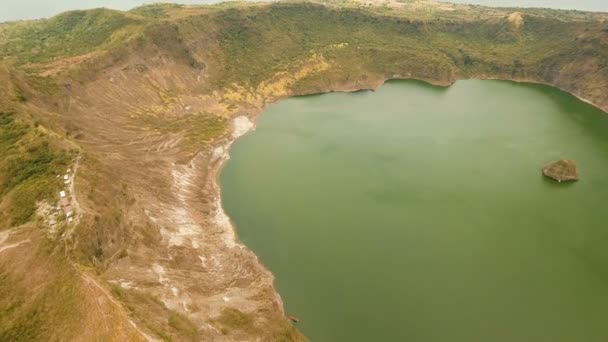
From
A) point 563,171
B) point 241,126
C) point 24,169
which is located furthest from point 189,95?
point 563,171

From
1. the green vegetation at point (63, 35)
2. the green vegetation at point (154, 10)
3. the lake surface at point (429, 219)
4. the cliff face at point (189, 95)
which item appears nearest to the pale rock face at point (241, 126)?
the cliff face at point (189, 95)

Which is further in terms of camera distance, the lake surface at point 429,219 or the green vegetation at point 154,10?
the green vegetation at point 154,10

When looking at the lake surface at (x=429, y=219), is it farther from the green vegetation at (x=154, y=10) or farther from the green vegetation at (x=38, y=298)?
the green vegetation at (x=154, y=10)

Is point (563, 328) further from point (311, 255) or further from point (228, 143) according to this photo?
point (228, 143)

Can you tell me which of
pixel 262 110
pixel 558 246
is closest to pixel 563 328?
pixel 558 246

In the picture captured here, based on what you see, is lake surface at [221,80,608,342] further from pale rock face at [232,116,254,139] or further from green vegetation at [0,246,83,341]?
green vegetation at [0,246,83,341]
